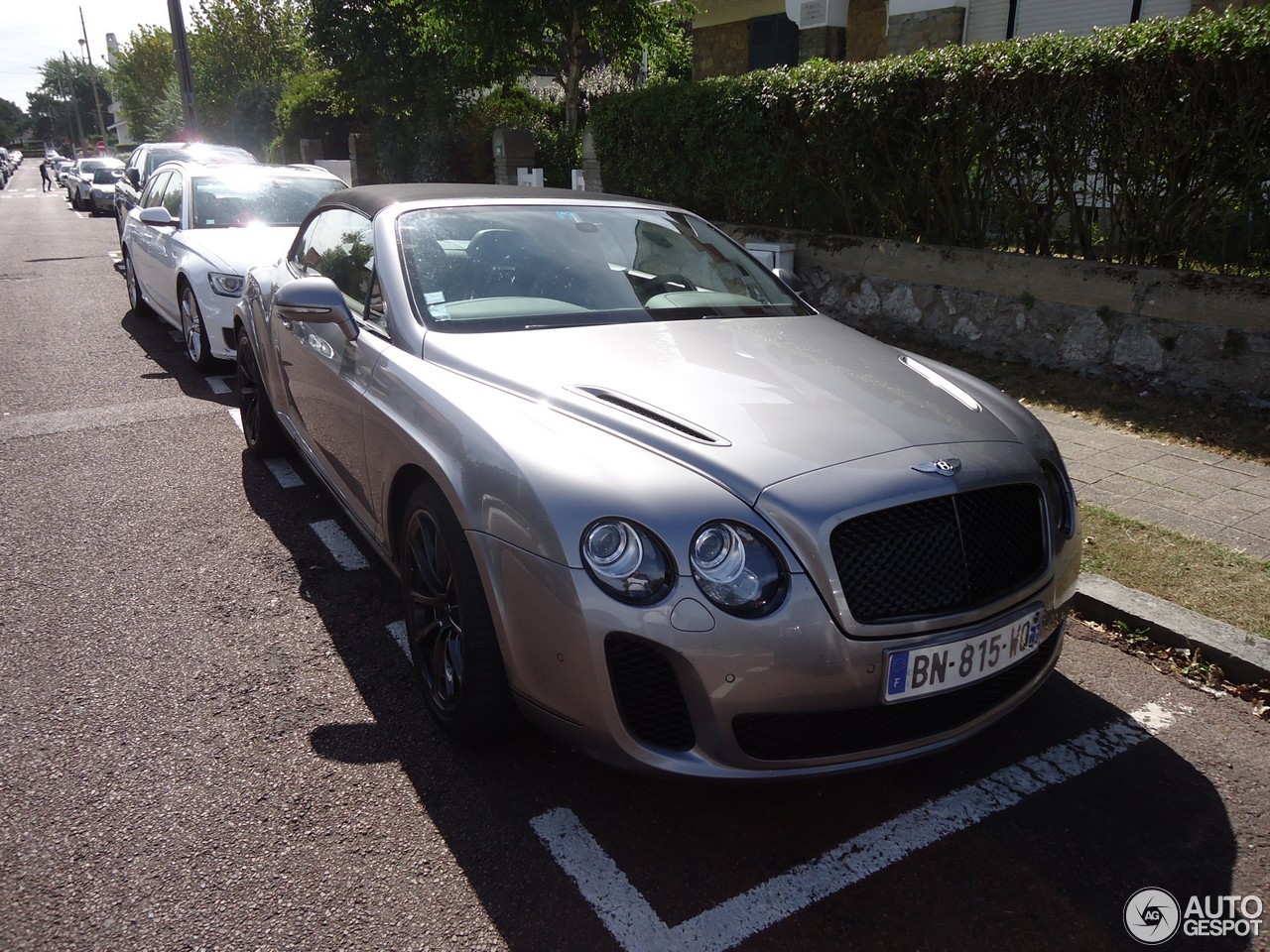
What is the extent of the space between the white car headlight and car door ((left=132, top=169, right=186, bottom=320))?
0.81 meters

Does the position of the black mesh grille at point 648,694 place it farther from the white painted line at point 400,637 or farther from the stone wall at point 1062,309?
the stone wall at point 1062,309

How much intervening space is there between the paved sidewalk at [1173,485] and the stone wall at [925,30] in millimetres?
9736

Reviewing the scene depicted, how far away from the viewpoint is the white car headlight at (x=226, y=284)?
22.8ft

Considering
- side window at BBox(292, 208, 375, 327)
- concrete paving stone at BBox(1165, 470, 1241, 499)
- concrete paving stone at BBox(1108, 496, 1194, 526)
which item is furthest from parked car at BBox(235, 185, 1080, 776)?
concrete paving stone at BBox(1165, 470, 1241, 499)

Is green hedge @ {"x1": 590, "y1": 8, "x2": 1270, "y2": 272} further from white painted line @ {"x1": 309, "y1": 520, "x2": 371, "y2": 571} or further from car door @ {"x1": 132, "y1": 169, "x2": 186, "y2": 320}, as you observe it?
white painted line @ {"x1": 309, "y1": 520, "x2": 371, "y2": 571}

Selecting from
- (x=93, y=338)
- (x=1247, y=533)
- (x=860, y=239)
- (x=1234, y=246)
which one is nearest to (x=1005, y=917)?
(x=1247, y=533)

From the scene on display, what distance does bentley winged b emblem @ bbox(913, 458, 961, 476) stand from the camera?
2.46m

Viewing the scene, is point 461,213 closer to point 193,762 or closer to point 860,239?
point 193,762

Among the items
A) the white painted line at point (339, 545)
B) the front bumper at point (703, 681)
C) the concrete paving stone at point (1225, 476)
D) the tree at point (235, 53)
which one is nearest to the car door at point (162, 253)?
the white painted line at point (339, 545)

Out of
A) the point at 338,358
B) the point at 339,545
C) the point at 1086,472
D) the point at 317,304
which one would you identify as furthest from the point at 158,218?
the point at 1086,472

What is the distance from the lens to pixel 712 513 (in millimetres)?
2277

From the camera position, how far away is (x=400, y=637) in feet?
11.9

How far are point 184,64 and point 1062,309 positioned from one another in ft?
67.3

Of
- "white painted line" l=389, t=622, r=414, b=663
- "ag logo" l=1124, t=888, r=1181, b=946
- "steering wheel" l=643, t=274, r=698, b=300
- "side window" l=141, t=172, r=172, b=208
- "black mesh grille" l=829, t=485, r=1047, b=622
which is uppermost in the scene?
"side window" l=141, t=172, r=172, b=208
